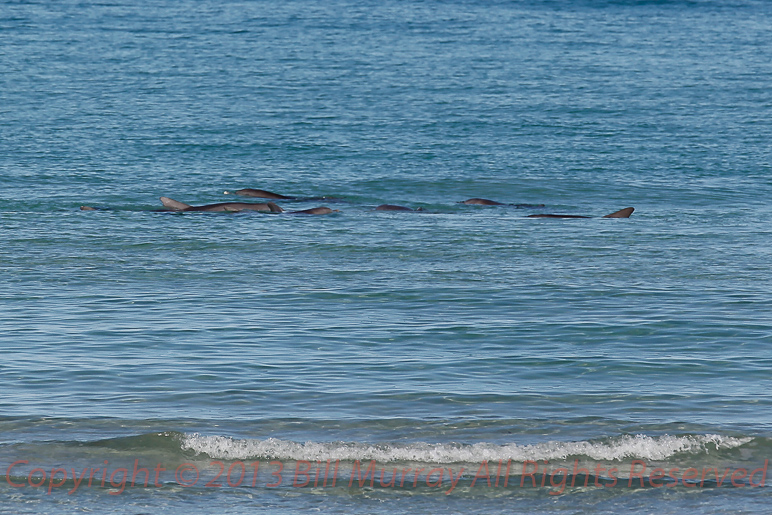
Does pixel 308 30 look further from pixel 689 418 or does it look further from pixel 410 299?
pixel 689 418

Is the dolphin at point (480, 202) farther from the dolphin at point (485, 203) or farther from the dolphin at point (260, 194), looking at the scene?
the dolphin at point (260, 194)

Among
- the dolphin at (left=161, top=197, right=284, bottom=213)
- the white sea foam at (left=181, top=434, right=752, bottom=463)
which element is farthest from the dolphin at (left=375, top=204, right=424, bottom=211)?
the white sea foam at (left=181, top=434, right=752, bottom=463)

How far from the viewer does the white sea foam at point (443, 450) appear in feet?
31.1

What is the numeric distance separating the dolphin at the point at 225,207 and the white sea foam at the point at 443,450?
13768mm

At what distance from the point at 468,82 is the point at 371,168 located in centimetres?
1511

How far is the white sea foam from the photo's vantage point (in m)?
9.47

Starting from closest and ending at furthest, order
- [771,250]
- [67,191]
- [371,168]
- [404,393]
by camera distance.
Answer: [404,393], [771,250], [67,191], [371,168]

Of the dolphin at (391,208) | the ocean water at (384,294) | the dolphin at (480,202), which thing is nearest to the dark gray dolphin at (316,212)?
the ocean water at (384,294)

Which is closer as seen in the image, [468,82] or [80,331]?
[80,331]

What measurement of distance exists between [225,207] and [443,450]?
14.6 m

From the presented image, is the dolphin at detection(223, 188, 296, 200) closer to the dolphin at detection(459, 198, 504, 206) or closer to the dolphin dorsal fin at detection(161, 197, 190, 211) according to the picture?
the dolphin dorsal fin at detection(161, 197, 190, 211)

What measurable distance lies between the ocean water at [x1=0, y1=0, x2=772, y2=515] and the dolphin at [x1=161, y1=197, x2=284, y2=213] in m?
0.44

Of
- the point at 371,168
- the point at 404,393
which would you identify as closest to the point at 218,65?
the point at 371,168

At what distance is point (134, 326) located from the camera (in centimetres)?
1398
